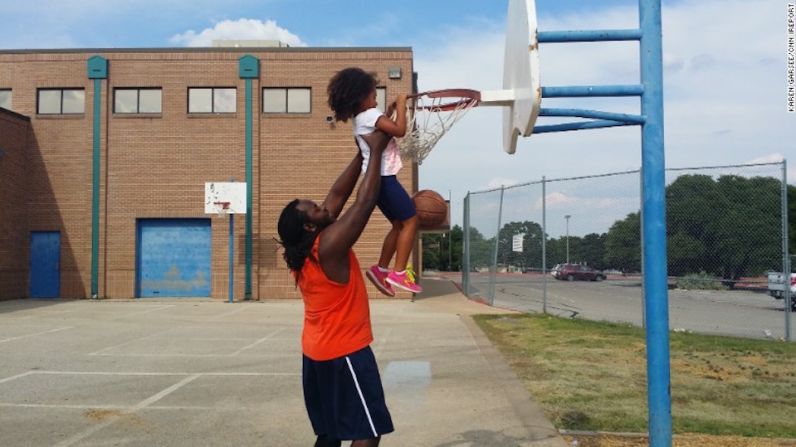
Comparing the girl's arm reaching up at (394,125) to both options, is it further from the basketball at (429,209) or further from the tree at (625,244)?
the tree at (625,244)

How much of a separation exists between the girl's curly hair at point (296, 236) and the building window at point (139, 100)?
22.4 metres

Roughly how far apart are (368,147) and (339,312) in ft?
3.07

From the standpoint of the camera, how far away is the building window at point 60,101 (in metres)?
24.3

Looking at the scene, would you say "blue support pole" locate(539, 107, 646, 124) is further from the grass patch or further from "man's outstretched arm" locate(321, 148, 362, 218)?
the grass patch

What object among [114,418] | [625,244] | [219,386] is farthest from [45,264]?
[625,244]

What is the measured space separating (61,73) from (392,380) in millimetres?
21062

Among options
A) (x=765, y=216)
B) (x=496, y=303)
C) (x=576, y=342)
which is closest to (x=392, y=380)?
(x=576, y=342)

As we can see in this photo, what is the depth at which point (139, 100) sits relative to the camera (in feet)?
Result: 79.6

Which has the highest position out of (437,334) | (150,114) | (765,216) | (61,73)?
(61,73)

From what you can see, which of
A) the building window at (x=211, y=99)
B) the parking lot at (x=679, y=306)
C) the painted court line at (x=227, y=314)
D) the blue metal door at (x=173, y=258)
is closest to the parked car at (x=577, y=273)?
the parking lot at (x=679, y=306)

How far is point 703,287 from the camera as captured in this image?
41.3 ft

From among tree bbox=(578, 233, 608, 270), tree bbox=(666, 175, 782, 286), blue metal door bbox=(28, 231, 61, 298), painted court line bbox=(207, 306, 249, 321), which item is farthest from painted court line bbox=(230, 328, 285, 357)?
blue metal door bbox=(28, 231, 61, 298)

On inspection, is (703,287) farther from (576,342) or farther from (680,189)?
(576,342)

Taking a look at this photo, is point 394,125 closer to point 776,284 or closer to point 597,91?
point 597,91
